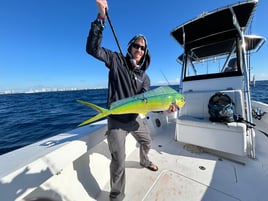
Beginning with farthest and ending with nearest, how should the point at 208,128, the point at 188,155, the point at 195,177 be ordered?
the point at 188,155 < the point at 208,128 < the point at 195,177

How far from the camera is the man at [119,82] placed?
1.21 meters

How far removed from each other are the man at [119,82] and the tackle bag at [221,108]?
1307 mm

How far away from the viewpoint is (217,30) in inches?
105

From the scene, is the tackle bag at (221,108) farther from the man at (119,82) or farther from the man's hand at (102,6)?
the man's hand at (102,6)

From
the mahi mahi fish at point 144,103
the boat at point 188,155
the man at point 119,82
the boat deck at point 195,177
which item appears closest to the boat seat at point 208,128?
the boat at point 188,155

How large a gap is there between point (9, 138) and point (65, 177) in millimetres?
4998

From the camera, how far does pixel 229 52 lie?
3.42 m

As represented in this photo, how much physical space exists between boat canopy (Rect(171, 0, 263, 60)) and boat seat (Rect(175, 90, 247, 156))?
4.05 feet

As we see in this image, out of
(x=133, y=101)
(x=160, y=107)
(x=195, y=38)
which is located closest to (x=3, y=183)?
(x=133, y=101)

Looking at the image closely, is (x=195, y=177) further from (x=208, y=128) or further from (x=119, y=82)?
(x=119, y=82)

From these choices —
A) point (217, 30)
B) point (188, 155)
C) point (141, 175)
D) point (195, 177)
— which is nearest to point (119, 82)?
point (141, 175)

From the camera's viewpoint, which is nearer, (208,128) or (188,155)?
(208,128)

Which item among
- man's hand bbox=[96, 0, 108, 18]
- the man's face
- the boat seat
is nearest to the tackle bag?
the boat seat

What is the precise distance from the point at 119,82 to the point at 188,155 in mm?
1884
